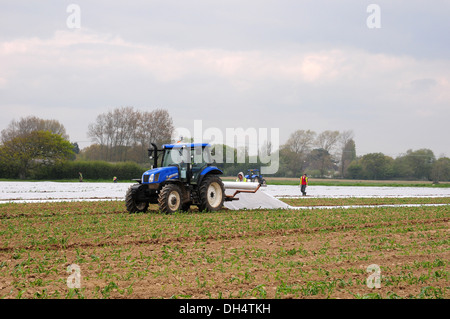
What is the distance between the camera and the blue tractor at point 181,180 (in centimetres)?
1667

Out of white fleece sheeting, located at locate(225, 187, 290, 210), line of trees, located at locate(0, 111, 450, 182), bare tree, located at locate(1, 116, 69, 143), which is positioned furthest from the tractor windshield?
bare tree, located at locate(1, 116, 69, 143)

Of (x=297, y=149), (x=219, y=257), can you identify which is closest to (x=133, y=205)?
(x=219, y=257)

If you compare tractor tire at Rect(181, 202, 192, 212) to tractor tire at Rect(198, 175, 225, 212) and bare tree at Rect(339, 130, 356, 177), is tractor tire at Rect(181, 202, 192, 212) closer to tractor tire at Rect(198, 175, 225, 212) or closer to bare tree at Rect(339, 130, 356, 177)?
tractor tire at Rect(198, 175, 225, 212)

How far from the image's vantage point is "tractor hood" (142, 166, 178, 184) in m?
16.7

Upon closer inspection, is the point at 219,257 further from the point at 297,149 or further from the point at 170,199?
the point at 297,149

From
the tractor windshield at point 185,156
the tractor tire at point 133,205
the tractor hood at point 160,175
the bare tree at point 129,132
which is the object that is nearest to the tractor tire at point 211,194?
the tractor windshield at point 185,156

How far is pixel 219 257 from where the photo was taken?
9000mm

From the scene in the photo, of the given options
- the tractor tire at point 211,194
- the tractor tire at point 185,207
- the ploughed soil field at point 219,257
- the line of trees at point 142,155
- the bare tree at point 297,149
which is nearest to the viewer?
the ploughed soil field at point 219,257

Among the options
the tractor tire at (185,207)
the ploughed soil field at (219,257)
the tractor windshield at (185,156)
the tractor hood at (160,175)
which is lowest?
the ploughed soil field at (219,257)

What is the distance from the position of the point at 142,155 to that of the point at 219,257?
59768 mm

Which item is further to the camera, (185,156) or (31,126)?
(31,126)

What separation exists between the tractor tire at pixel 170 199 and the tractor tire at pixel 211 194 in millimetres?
945

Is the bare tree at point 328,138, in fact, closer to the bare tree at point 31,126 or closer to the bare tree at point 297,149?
the bare tree at point 297,149
